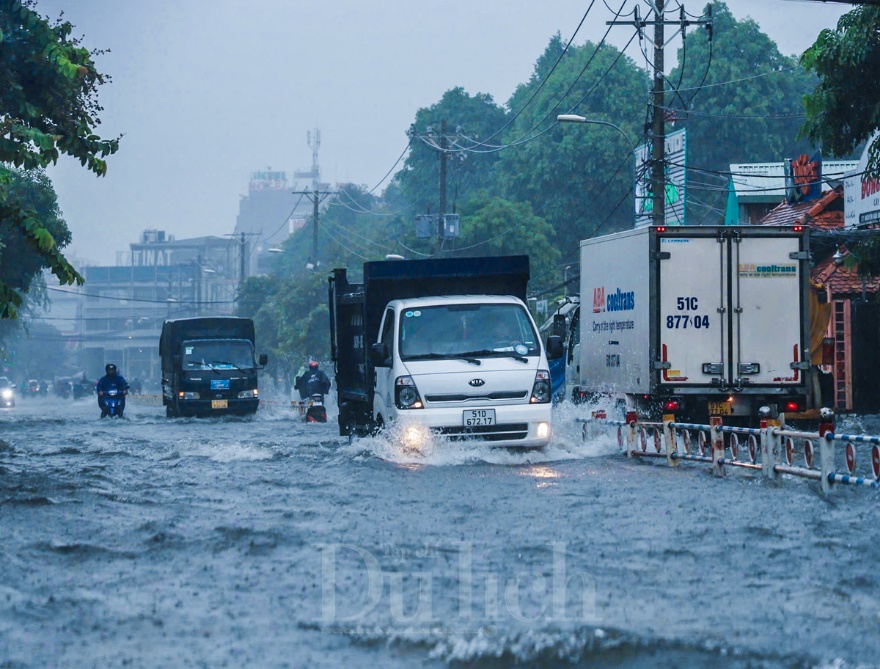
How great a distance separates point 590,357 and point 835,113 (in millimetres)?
5995

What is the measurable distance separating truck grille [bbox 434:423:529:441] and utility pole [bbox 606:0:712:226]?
37.4 ft

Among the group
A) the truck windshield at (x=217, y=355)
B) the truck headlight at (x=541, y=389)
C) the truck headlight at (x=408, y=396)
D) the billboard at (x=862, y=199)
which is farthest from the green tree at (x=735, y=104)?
the truck headlight at (x=408, y=396)

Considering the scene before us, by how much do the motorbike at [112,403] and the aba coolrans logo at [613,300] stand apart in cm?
1588

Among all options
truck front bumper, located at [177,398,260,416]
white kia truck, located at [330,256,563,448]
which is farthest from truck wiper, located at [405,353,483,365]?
truck front bumper, located at [177,398,260,416]

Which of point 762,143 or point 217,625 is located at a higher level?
point 762,143

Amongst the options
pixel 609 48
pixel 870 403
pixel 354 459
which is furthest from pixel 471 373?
pixel 609 48

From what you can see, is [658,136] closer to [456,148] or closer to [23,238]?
[23,238]

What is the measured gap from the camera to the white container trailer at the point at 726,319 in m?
17.6

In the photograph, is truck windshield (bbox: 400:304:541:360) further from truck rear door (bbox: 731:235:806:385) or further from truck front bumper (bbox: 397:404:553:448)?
truck rear door (bbox: 731:235:806:385)

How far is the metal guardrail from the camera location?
11.4 metres

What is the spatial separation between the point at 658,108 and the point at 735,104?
3351 centimetres

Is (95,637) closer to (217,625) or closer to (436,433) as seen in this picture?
(217,625)

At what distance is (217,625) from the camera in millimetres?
6555

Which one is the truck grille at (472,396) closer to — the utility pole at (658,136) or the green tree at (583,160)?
the utility pole at (658,136)
